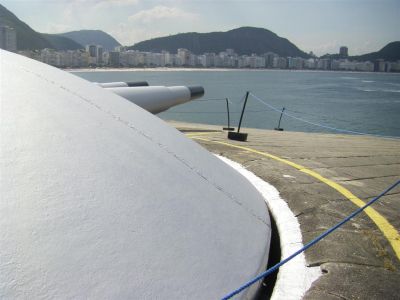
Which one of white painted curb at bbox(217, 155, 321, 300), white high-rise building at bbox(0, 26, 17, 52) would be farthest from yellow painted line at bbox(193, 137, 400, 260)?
white high-rise building at bbox(0, 26, 17, 52)

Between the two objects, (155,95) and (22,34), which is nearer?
(155,95)

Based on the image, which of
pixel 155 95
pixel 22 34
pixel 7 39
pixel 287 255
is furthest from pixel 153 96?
pixel 22 34

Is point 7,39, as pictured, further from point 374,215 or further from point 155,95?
point 374,215

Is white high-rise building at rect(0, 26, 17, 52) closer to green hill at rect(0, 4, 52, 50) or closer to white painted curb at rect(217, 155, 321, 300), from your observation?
green hill at rect(0, 4, 52, 50)

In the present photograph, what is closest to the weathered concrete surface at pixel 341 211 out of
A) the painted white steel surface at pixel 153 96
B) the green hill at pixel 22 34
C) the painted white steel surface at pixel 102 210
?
the painted white steel surface at pixel 102 210

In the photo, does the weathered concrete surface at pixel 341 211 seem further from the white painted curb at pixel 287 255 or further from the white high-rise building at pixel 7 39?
the white high-rise building at pixel 7 39

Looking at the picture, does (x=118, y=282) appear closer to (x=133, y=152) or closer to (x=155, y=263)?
(x=155, y=263)
